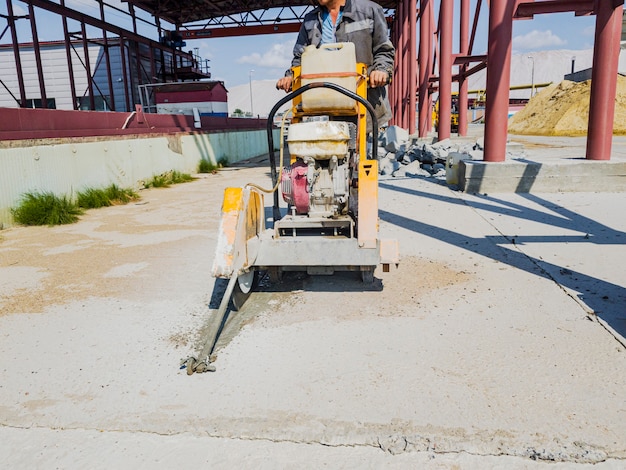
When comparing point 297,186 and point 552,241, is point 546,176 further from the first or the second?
point 297,186

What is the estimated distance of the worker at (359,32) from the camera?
415 centimetres

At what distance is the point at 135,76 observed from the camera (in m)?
26.1

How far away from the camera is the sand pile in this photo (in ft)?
81.3

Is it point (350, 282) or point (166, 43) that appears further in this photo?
point (166, 43)

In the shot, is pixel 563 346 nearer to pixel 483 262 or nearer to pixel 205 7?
pixel 483 262


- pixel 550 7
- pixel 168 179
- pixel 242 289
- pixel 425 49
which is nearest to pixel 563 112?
pixel 425 49

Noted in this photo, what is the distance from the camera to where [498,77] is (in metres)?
7.64

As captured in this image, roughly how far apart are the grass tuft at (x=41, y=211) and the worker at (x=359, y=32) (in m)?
3.86

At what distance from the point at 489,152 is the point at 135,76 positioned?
2277 cm

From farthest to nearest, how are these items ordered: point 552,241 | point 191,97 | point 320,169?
point 191,97
point 552,241
point 320,169

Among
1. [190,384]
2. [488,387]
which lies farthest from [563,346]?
[190,384]

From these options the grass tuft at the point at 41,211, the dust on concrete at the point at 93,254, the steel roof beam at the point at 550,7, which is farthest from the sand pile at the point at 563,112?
the grass tuft at the point at 41,211

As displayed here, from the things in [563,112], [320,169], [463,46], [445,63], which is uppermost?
[463,46]

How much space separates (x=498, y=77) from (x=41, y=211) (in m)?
6.68
